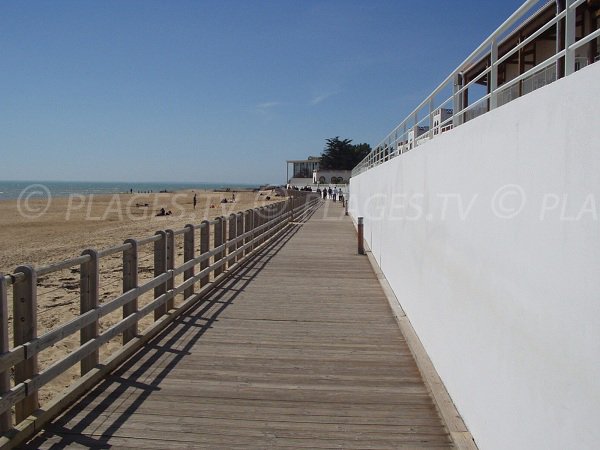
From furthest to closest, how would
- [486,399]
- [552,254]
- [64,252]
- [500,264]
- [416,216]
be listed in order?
[64,252] < [416,216] < [486,399] < [500,264] < [552,254]

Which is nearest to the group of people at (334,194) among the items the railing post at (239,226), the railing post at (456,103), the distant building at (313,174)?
the distant building at (313,174)

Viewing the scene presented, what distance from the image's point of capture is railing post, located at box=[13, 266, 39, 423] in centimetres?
421

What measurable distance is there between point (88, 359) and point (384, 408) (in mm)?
2777

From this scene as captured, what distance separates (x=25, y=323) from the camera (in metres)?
4.27

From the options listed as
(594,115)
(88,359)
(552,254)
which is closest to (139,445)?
(88,359)

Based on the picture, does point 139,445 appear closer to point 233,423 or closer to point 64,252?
point 233,423

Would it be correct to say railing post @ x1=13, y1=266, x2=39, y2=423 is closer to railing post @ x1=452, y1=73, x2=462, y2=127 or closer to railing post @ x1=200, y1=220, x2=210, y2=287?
railing post @ x1=452, y1=73, x2=462, y2=127

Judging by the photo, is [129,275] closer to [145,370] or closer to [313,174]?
[145,370]

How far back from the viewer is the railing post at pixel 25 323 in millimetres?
4211

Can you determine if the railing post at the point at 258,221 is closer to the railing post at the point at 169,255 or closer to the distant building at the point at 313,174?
the railing post at the point at 169,255

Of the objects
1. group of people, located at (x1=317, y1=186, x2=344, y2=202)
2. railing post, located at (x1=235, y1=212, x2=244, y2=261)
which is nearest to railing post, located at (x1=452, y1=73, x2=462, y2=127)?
railing post, located at (x1=235, y1=212, x2=244, y2=261)

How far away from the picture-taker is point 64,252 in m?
20.5

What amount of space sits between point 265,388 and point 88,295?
1.88 meters

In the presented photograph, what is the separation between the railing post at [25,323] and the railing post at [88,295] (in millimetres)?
885
